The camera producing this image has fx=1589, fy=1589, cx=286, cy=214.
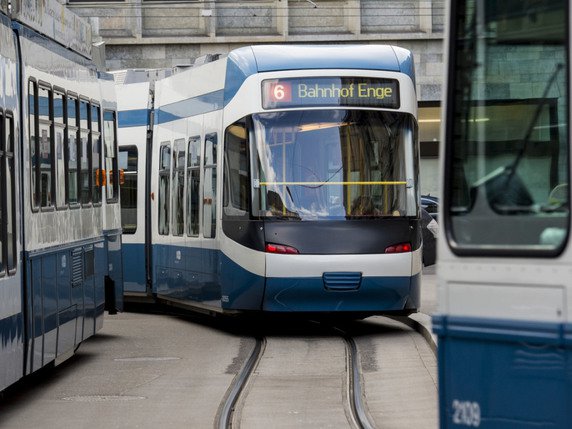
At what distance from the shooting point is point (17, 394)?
12.6m

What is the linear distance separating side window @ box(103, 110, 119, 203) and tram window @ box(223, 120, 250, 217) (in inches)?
46.2

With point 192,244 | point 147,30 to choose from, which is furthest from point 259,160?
point 147,30

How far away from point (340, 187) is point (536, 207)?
10.1 metres

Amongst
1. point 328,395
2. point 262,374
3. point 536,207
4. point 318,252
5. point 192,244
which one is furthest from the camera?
point 192,244

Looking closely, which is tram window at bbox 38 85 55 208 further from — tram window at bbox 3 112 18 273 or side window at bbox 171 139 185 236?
side window at bbox 171 139 185 236

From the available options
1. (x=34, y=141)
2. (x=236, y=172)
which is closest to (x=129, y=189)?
(x=236, y=172)

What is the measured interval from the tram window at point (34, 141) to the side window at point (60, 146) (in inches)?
32.4

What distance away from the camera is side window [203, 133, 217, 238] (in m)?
17.6

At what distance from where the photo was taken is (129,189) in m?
21.3

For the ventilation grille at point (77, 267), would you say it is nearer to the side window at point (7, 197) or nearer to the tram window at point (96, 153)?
the tram window at point (96, 153)

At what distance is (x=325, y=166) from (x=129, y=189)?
→ 5608mm

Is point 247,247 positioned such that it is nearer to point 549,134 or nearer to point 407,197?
point 407,197

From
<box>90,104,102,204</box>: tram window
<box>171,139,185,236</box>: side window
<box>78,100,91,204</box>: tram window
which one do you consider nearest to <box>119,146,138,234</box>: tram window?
<box>171,139,185,236</box>: side window

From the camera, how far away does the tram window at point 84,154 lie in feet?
46.3
